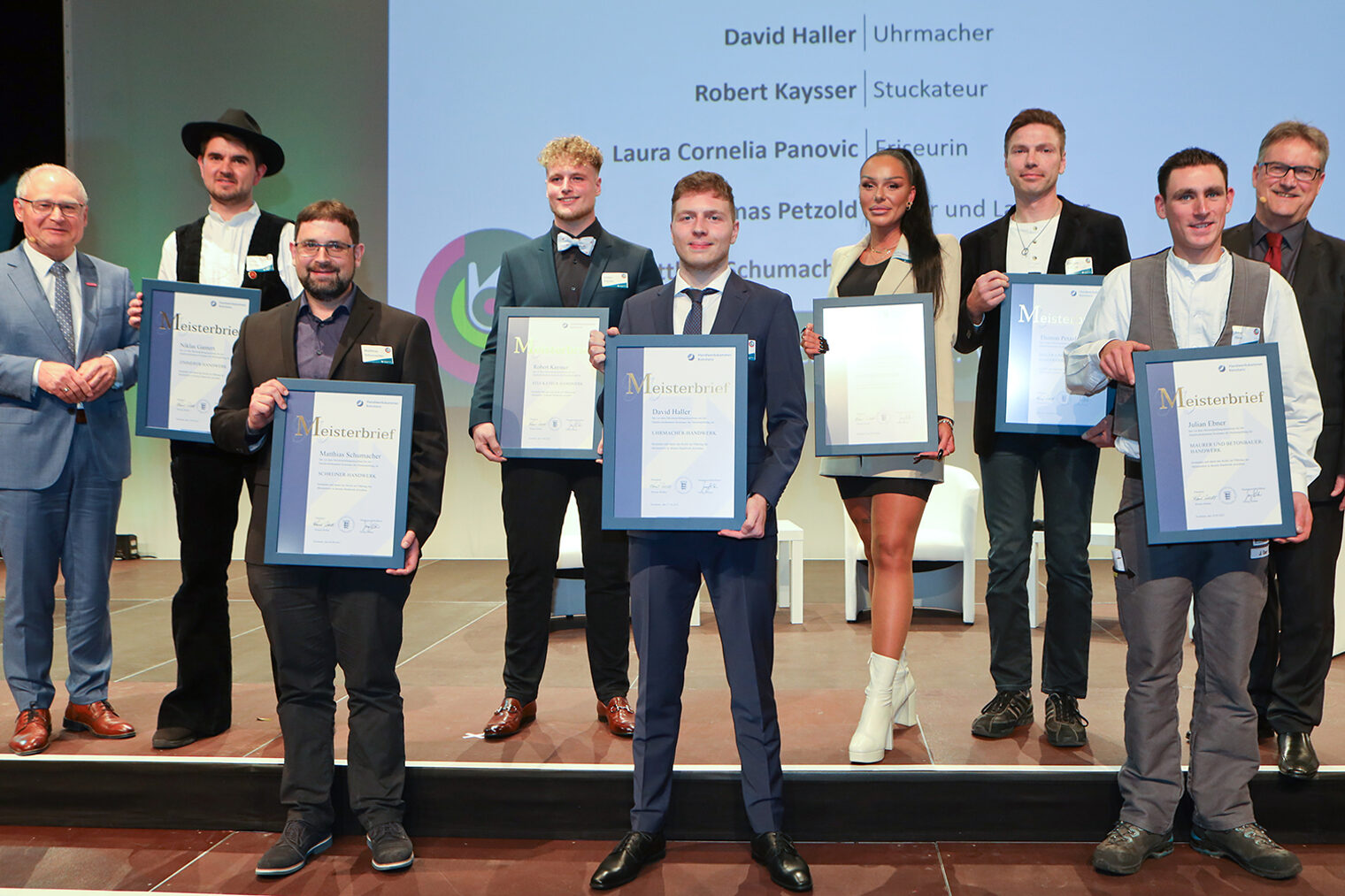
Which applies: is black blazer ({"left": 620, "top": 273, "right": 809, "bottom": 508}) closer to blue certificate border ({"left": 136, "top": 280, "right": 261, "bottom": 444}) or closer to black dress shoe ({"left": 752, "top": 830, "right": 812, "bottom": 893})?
black dress shoe ({"left": 752, "top": 830, "right": 812, "bottom": 893})

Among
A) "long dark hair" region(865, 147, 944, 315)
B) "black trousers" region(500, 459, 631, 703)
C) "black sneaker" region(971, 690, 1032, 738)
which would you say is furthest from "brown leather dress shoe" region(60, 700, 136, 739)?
"long dark hair" region(865, 147, 944, 315)

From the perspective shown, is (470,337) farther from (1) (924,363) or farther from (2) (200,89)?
(1) (924,363)

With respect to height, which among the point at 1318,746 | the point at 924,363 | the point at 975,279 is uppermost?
the point at 975,279

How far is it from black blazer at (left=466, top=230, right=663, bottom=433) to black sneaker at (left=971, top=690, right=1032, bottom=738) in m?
1.60

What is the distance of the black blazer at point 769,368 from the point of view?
2400 millimetres

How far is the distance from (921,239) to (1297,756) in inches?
65.3

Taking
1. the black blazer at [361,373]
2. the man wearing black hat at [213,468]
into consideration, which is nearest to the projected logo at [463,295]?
the man wearing black hat at [213,468]

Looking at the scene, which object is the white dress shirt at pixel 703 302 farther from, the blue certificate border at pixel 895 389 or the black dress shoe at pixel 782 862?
the black dress shoe at pixel 782 862

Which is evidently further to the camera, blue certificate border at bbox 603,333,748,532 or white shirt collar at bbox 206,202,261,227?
white shirt collar at bbox 206,202,261,227

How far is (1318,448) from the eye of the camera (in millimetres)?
2695

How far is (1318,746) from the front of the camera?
9.30 feet

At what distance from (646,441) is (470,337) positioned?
13.9 feet

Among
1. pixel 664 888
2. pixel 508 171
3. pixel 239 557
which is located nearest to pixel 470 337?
pixel 508 171

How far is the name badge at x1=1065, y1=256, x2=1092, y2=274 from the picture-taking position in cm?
287
